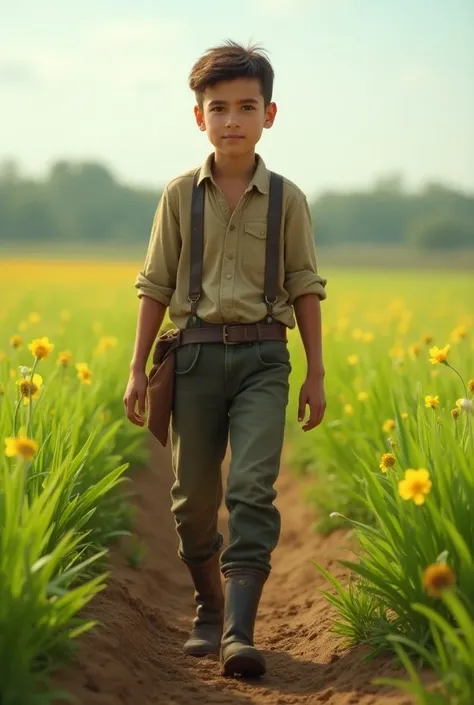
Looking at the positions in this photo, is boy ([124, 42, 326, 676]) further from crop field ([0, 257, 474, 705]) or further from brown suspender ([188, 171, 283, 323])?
crop field ([0, 257, 474, 705])

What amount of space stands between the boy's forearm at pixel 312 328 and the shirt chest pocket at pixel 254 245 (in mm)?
193

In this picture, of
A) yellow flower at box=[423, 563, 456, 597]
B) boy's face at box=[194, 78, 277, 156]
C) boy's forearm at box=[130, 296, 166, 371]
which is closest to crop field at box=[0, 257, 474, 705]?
yellow flower at box=[423, 563, 456, 597]

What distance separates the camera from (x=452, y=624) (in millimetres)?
2807

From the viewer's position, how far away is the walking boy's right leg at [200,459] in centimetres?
355

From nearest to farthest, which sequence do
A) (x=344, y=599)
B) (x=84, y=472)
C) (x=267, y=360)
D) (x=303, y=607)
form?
(x=344, y=599) → (x=267, y=360) → (x=84, y=472) → (x=303, y=607)

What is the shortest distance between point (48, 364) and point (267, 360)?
247 cm

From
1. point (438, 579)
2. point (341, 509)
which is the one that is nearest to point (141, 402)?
point (438, 579)

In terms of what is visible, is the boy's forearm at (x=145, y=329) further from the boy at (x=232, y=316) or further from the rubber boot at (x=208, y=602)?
the rubber boot at (x=208, y=602)

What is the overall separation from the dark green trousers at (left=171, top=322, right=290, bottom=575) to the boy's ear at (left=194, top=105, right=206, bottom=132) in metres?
0.71

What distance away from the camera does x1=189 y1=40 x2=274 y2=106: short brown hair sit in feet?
11.7

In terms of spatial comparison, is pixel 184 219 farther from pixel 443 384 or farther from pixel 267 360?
pixel 443 384

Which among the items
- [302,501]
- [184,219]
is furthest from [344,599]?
[302,501]

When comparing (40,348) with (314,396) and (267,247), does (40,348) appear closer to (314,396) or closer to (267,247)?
(267,247)

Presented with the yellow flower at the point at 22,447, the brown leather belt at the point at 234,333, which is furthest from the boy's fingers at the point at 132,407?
the yellow flower at the point at 22,447
